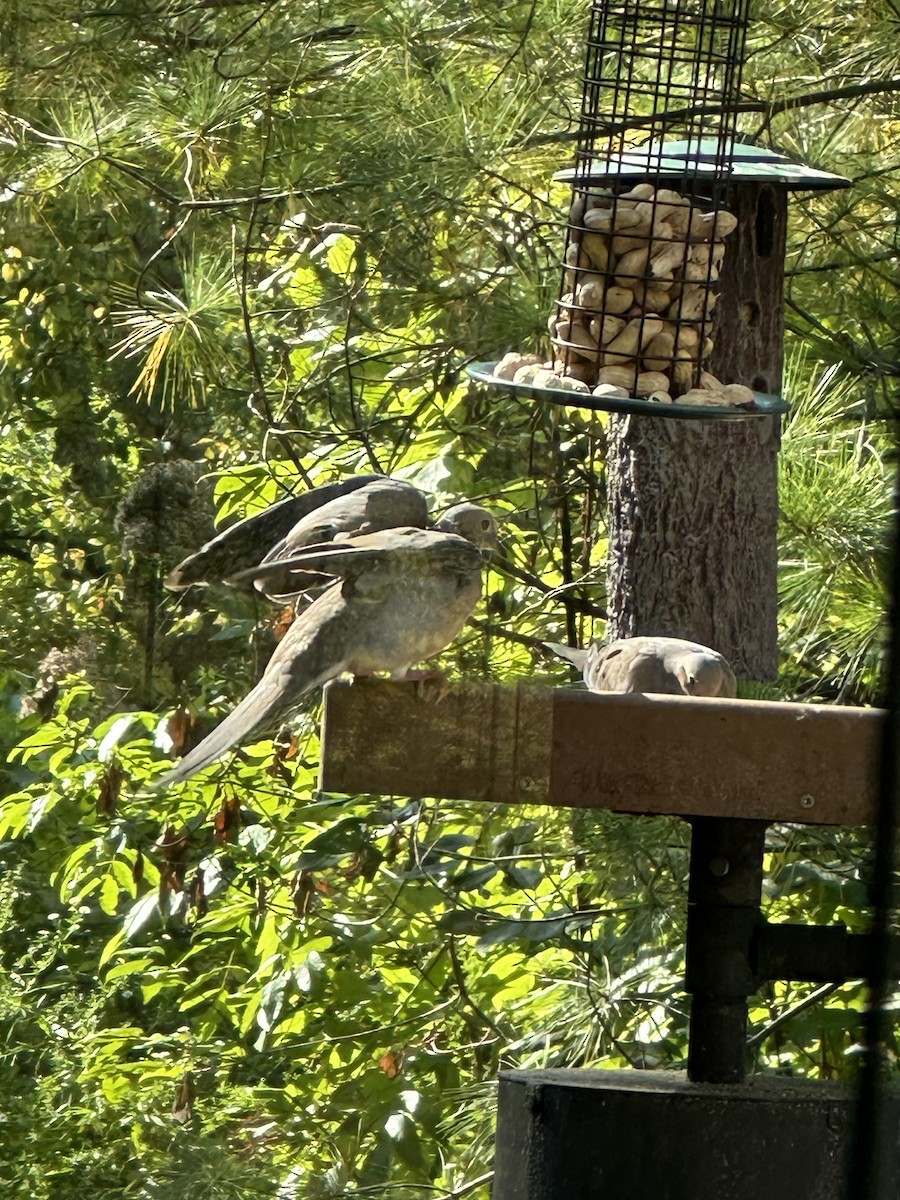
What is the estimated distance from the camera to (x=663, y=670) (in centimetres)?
227

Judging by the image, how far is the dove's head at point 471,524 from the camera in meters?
2.39

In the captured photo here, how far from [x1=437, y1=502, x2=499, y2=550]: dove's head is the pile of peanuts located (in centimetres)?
30

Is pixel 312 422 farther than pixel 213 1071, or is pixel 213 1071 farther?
pixel 312 422

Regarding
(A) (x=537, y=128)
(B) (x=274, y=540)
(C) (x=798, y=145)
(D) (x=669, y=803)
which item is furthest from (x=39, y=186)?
(D) (x=669, y=803)

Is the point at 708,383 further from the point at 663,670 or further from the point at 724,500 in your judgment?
the point at 663,670

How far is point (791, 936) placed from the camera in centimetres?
189

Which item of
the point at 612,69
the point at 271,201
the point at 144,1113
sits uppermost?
the point at 612,69

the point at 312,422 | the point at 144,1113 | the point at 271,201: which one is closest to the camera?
the point at 271,201

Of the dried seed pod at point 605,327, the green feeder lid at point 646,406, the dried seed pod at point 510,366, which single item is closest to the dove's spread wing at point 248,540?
the green feeder lid at point 646,406

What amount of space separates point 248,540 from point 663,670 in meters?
0.56

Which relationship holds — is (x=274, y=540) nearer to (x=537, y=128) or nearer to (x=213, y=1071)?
(x=537, y=128)

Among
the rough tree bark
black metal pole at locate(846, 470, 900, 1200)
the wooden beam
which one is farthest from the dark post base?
the rough tree bark

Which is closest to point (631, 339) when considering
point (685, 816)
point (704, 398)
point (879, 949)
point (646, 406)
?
point (704, 398)

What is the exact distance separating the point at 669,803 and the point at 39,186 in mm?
2753
